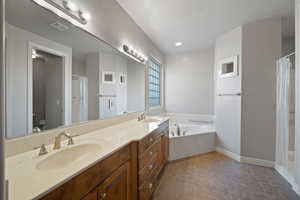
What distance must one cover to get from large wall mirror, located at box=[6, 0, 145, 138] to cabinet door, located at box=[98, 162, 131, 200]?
2.11ft

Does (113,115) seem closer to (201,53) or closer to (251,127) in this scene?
(251,127)

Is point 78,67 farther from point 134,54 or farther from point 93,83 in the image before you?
point 134,54

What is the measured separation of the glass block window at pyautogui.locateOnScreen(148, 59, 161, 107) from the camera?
3.39 meters

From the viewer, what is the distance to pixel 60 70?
1305 millimetres

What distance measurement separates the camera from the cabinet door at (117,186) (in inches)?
37.2

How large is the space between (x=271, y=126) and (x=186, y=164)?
1608 millimetres

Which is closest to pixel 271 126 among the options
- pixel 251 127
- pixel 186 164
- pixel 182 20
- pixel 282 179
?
pixel 251 127

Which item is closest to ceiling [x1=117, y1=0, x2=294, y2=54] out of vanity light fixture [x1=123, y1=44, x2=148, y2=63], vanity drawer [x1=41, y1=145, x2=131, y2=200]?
vanity light fixture [x1=123, y1=44, x2=148, y2=63]

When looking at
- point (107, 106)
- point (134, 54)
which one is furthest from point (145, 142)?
point (134, 54)

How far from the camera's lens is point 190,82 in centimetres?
423

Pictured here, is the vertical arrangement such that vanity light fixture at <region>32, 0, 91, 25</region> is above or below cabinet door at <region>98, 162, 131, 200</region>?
above

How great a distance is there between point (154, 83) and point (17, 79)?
2.91 meters

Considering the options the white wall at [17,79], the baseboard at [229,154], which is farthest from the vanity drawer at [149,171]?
the baseboard at [229,154]

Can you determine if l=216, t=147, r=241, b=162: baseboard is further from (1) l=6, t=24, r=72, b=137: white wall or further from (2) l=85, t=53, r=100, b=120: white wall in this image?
(1) l=6, t=24, r=72, b=137: white wall
